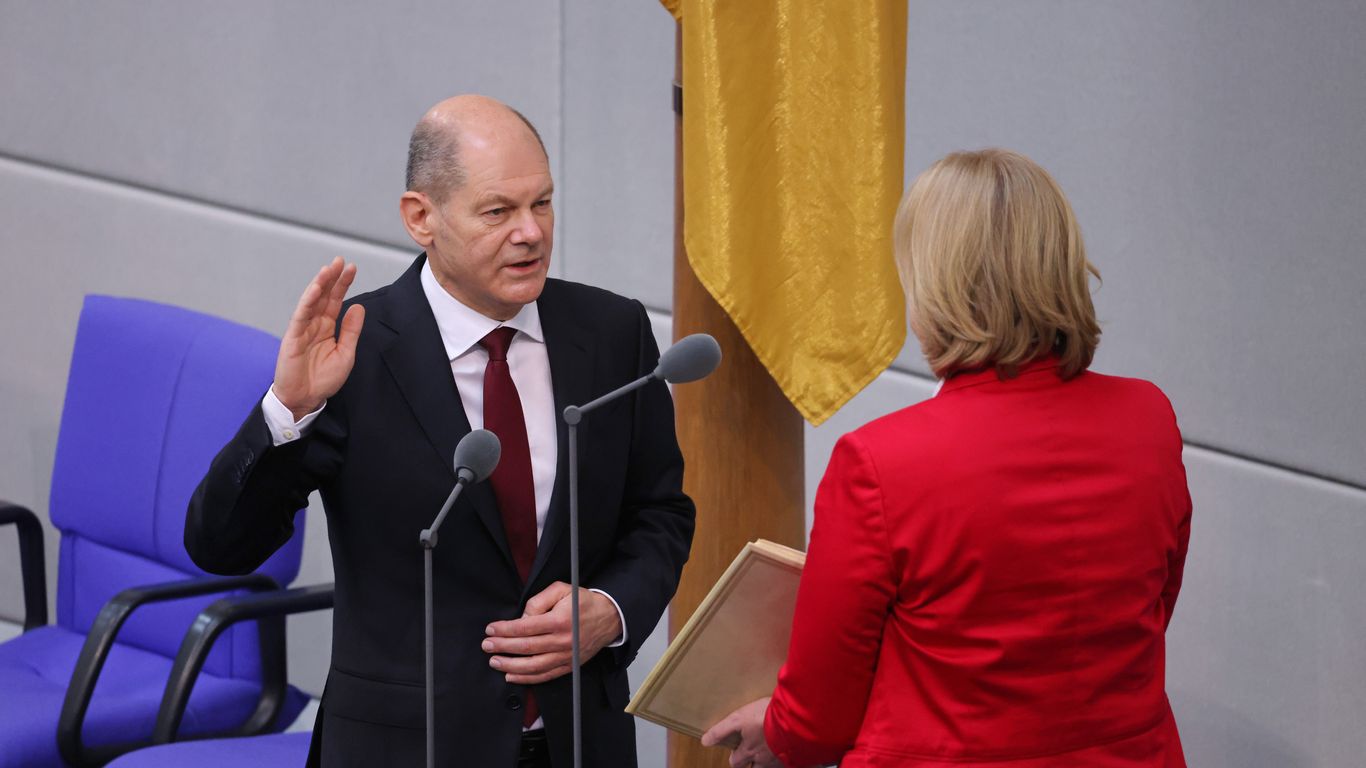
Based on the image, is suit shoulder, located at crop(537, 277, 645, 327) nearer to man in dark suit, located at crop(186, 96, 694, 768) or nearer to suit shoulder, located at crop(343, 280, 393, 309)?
man in dark suit, located at crop(186, 96, 694, 768)

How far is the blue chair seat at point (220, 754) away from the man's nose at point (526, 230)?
112cm

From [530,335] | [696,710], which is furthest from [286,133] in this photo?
[696,710]

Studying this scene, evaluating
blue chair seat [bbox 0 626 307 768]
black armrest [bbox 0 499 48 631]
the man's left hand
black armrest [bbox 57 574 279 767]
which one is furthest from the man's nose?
black armrest [bbox 0 499 48 631]

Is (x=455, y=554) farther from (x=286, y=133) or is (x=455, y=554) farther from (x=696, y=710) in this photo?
(x=286, y=133)

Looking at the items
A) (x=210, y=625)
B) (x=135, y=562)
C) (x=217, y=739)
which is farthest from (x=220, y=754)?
(x=135, y=562)

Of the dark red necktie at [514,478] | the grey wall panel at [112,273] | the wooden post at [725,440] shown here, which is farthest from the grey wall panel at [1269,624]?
the grey wall panel at [112,273]

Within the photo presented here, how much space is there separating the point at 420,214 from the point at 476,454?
0.46m

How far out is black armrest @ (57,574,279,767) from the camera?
2.73 metres

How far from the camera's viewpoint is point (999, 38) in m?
2.95

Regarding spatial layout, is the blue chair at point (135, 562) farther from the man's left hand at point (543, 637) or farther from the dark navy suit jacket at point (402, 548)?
the man's left hand at point (543, 637)

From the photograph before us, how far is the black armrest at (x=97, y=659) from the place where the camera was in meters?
2.73

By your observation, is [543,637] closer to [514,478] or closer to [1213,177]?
[514,478]

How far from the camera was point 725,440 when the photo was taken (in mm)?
2377

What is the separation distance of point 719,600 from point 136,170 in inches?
109
